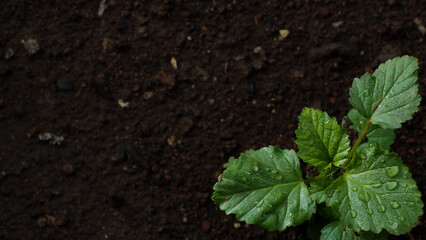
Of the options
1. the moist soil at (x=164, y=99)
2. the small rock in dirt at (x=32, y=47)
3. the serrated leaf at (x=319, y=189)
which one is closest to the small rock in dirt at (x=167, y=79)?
the moist soil at (x=164, y=99)

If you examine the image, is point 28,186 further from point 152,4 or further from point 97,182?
point 152,4

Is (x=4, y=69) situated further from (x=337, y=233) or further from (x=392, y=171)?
(x=392, y=171)

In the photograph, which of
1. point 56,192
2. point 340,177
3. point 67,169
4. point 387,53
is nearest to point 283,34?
point 387,53

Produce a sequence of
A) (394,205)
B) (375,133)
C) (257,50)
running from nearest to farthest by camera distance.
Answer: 1. (394,205)
2. (375,133)
3. (257,50)

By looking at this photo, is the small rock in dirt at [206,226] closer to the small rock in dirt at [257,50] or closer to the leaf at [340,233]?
the leaf at [340,233]

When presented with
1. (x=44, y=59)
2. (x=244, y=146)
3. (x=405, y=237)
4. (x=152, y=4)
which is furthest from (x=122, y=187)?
(x=405, y=237)

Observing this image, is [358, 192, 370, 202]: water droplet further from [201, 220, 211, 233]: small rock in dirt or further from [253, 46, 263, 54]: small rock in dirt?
[253, 46, 263, 54]: small rock in dirt
